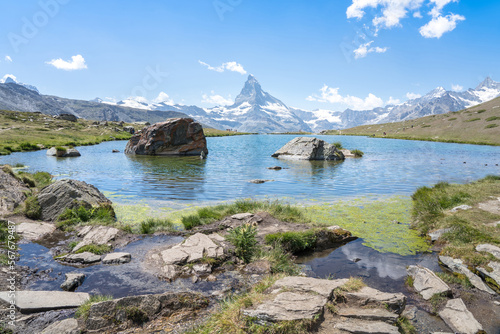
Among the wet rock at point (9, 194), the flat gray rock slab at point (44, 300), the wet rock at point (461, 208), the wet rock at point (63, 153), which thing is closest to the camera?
the flat gray rock slab at point (44, 300)

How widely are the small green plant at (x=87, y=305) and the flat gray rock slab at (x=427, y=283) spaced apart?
1059 centimetres

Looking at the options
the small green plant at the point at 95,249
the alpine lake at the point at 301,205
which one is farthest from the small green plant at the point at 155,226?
the small green plant at the point at 95,249

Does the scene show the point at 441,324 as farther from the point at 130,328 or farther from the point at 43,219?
the point at 43,219

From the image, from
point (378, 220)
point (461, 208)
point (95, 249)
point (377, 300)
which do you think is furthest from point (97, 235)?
point (461, 208)

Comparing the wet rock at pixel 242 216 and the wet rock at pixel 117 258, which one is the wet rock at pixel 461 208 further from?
the wet rock at pixel 117 258

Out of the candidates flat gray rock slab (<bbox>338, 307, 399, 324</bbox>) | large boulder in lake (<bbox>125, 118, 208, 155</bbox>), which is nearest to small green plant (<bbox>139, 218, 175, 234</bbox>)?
flat gray rock slab (<bbox>338, 307, 399, 324</bbox>)

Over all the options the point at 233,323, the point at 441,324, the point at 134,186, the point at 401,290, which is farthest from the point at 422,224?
the point at 134,186

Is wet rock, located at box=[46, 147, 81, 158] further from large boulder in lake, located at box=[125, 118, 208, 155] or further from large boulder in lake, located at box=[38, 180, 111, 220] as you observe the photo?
large boulder in lake, located at box=[38, 180, 111, 220]

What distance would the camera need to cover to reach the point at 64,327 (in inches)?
272

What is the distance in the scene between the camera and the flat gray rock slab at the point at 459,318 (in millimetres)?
7777

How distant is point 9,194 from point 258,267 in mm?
17490

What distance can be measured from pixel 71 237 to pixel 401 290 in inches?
595

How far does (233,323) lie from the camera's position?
6.79 m

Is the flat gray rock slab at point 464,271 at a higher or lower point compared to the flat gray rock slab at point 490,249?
lower
